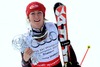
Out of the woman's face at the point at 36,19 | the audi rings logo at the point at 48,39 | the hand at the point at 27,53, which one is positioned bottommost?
the hand at the point at 27,53

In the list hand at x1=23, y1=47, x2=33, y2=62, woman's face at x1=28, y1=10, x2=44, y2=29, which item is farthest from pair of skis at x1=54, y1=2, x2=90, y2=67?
hand at x1=23, y1=47, x2=33, y2=62

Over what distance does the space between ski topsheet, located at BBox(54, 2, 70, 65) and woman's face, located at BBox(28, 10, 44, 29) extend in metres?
0.16

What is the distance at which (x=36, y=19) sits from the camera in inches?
120

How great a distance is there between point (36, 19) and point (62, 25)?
26 cm

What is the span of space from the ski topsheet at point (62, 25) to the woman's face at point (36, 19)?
6.2 inches

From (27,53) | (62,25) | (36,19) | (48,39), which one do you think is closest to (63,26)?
(62,25)

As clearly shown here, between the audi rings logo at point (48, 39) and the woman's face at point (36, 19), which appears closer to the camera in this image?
the woman's face at point (36, 19)

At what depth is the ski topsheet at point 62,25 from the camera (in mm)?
3166

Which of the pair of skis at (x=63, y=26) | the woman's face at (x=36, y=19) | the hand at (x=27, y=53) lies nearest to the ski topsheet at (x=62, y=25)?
the pair of skis at (x=63, y=26)

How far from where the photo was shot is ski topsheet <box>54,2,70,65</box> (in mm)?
3166

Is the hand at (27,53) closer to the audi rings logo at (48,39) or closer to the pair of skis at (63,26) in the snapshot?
the audi rings logo at (48,39)

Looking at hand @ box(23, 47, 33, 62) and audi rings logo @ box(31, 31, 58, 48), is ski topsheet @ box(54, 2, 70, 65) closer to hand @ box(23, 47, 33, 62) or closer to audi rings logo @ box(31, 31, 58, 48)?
audi rings logo @ box(31, 31, 58, 48)

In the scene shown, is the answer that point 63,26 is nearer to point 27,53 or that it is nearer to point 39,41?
point 39,41

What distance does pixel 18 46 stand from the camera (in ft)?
10.3
